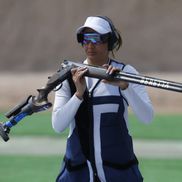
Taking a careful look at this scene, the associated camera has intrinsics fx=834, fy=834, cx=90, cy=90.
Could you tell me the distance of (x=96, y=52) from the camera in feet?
16.2

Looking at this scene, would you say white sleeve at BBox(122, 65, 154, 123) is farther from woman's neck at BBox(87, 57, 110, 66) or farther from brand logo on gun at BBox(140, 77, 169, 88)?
brand logo on gun at BBox(140, 77, 169, 88)

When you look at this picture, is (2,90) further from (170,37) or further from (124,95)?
(124,95)

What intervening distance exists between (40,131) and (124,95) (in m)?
11.3

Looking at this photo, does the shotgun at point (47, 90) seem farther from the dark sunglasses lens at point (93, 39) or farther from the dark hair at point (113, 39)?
the dark hair at point (113, 39)

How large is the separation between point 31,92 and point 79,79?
78.1 ft

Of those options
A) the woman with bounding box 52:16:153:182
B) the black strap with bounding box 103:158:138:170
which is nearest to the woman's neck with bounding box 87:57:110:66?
the woman with bounding box 52:16:153:182

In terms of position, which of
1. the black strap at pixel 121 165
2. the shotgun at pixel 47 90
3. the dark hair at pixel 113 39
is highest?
the dark hair at pixel 113 39

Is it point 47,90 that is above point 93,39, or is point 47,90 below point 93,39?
below

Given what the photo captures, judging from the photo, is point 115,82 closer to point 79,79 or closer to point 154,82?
point 79,79

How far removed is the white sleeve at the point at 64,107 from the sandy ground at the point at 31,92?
627 inches

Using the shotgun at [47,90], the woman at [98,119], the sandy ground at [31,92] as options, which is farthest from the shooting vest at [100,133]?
the sandy ground at [31,92]

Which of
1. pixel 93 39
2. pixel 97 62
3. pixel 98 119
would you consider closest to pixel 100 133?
pixel 98 119

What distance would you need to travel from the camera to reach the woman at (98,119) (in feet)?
16.1

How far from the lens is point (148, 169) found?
11.5 metres
